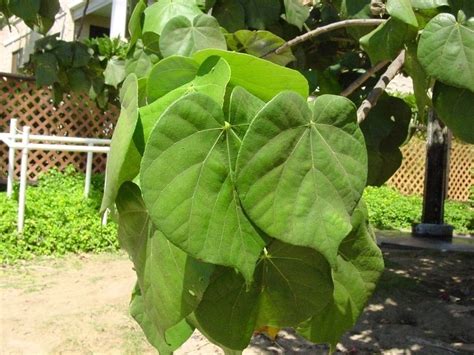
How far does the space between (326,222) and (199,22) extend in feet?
1.45

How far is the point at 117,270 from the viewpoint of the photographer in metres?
5.58

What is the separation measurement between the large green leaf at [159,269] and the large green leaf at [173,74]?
0.11 m

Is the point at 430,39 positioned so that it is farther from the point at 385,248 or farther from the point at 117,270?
the point at 385,248

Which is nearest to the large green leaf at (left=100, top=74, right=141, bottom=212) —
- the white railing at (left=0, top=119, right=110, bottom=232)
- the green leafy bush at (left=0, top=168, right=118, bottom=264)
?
the green leafy bush at (left=0, top=168, right=118, bottom=264)

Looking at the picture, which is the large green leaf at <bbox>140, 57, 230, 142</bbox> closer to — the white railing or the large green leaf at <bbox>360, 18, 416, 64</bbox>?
the large green leaf at <bbox>360, 18, 416, 64</bbox>

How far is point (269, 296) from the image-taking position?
0.68 meters

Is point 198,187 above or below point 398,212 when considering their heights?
above

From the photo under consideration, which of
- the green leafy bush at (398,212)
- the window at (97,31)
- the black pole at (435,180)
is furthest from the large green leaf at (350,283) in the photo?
the window at (97,31)

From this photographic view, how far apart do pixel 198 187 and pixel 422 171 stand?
12.4 metres

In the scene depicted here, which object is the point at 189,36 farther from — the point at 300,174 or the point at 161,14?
the point at 300,174

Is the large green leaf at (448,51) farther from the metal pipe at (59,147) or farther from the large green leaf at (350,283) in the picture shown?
the metal pipe at (59,147)

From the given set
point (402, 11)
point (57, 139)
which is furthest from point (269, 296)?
point (57, 139)

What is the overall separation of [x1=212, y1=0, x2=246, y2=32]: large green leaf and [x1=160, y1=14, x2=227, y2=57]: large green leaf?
0.50 meters

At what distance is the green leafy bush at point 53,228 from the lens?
588cm
